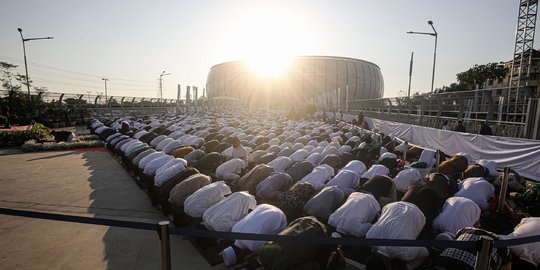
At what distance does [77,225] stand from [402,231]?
19.7ft

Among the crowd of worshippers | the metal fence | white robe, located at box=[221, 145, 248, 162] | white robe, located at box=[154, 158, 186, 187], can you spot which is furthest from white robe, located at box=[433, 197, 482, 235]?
white robe, located at box=[221, 145, 248, 162]

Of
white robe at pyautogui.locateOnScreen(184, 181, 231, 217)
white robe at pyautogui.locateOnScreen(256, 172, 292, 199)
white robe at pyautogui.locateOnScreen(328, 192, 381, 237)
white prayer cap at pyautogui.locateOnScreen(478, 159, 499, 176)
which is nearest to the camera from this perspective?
white robe at pyautogui.locateOnScreen(328, 192, 381, 237)

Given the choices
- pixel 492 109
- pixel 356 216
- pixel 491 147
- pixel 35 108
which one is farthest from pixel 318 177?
pixel 35 108

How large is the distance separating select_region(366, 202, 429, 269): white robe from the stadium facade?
76.5m

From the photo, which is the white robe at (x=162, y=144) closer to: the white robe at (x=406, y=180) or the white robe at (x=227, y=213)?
the white robe at (x=227, y=213)

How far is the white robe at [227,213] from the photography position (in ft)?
14.6

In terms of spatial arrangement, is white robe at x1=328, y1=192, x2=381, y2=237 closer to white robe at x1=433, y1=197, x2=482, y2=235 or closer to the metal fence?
white robe at x1=433, y1=197, x2=482, y2=235

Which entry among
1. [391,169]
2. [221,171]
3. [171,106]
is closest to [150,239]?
[221,171]

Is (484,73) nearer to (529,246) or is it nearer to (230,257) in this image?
(529,246)

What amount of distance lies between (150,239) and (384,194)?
15.5ft

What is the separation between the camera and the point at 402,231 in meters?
3.76

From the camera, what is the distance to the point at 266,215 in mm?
4051

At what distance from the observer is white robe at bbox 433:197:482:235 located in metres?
4.38

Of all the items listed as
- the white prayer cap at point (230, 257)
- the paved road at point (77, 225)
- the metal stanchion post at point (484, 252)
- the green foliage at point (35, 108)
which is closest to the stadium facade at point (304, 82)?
the green foliage at point (35, 108)
